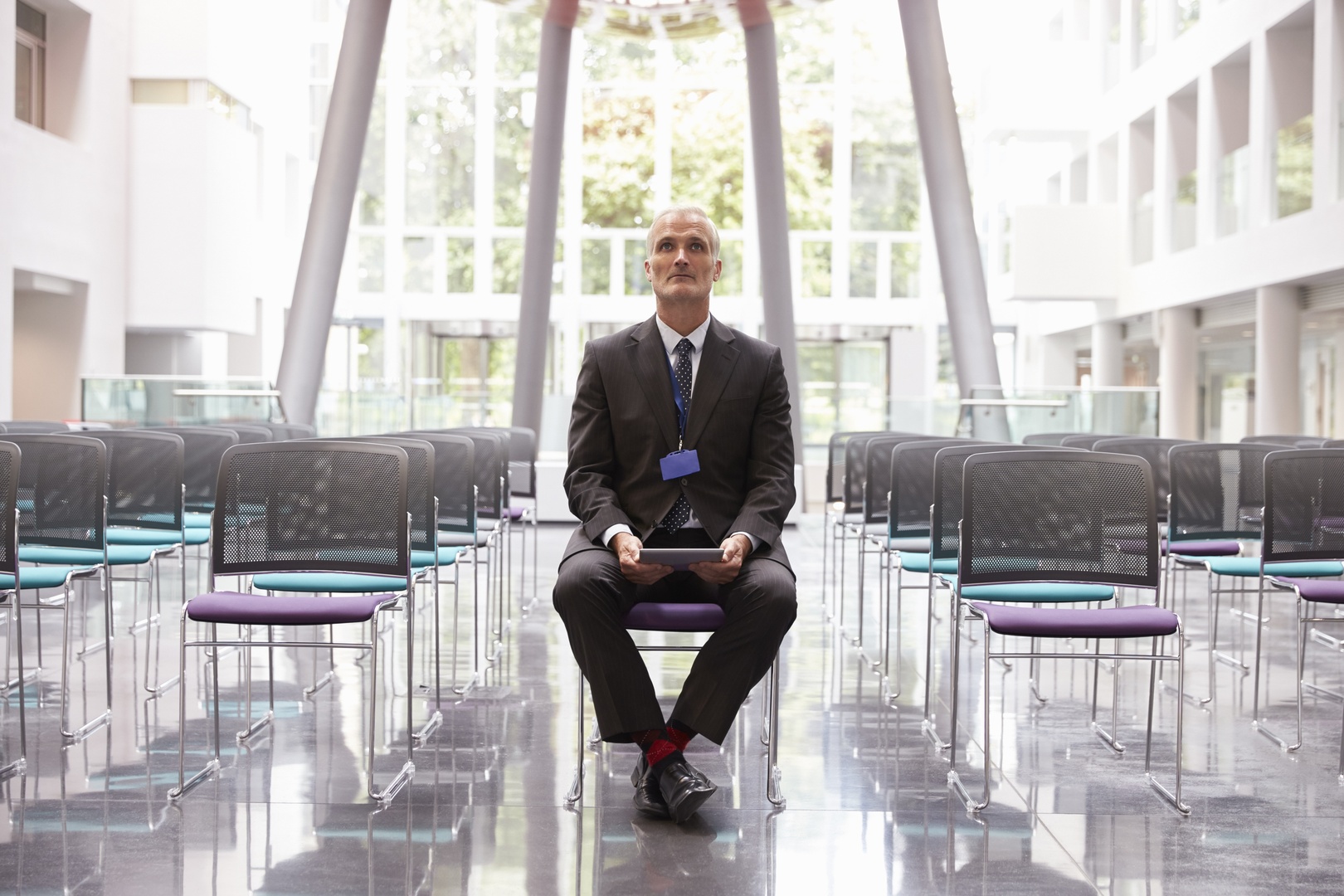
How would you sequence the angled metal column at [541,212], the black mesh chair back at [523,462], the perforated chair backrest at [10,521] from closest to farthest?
the perforated chair backrest at [10,521], the black mesh chair back at [523,462], the angled metal column at [541,212]

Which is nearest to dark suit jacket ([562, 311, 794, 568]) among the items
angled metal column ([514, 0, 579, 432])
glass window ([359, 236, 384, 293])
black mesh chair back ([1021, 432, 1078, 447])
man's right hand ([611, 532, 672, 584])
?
man's right hand ([611, 532, 672, 584])

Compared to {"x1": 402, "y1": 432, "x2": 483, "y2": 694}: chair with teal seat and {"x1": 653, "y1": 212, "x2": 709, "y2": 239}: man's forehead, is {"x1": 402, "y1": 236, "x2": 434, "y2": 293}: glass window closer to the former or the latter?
{"x1": 402, "y1": 432, "x2": 483, "y2": 694}: chair with teal seat

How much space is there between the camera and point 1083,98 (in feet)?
77.8

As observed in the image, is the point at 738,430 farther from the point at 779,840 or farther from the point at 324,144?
the point at 324,144

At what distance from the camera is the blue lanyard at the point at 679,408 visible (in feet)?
13.6

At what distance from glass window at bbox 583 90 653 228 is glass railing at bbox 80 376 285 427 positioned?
947 centimetres

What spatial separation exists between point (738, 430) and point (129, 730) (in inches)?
96.9

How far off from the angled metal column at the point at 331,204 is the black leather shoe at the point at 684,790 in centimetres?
856

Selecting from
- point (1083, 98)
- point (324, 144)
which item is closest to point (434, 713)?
point (324, 144)

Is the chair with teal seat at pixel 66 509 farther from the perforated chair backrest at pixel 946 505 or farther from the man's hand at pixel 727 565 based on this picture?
the perforated chair backrest at pixel 946 505

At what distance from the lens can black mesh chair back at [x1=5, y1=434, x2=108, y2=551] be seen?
4.60 metres

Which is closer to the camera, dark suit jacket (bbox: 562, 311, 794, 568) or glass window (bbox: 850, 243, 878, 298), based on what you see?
dark suit jacket (bbox: 562, 311, 794, 568)

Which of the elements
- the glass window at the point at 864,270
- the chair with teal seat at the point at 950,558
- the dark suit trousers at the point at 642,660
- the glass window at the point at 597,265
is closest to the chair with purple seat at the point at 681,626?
the dark suit trousers at the point at 642,660

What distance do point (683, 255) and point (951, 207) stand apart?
783 cm
